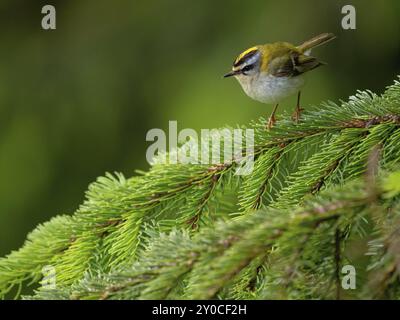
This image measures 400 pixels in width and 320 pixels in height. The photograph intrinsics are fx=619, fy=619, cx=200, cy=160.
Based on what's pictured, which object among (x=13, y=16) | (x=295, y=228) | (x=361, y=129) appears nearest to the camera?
(x=295, y=228)

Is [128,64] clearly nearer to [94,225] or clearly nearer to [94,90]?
[94,90]

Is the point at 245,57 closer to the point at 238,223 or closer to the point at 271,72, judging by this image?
the point at 271,72

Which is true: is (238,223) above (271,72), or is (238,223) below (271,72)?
below

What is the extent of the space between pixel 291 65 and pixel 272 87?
0.18 m

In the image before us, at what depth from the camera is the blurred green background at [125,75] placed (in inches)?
158

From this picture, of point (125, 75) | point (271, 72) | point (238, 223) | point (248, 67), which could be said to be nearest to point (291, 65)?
point (271, 72)

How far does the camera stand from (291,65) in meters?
Answer: 3.25

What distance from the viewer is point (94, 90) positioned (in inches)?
173

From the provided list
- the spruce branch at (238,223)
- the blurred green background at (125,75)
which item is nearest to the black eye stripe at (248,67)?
the blurred green background at (125,75)

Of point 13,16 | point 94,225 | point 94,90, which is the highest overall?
point 13,16

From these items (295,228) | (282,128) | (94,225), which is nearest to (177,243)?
(295,228)

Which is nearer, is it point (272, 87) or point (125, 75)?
point (272, 87)

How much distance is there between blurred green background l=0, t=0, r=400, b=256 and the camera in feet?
13.1
